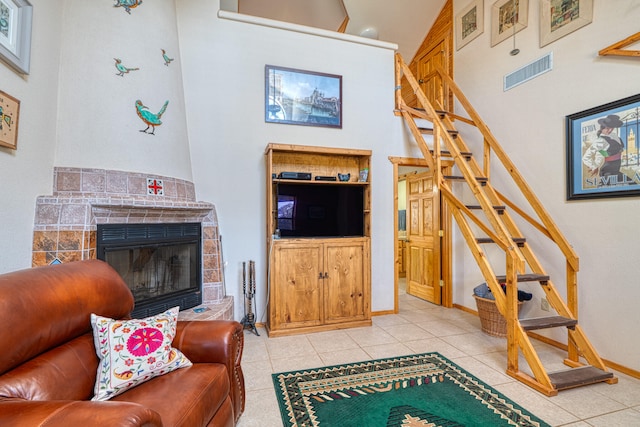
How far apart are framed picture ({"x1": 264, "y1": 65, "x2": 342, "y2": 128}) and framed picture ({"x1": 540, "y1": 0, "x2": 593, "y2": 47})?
2269 millimetres

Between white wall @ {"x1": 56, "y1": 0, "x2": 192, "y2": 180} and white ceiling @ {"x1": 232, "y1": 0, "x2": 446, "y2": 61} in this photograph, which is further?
white ceiling @ {"x1": 232, "y1": 0, "x2": 446, "y2": 61}

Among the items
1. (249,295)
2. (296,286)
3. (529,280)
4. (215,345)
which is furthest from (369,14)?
(215,345)

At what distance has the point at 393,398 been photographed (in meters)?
2.15

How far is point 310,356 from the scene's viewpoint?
2820mm

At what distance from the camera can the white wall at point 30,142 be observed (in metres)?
1.92

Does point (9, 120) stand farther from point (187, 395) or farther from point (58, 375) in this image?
point (187, 395)

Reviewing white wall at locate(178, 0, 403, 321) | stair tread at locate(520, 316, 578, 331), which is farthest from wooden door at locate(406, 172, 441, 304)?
stair tread at locate(520, 316, 578, 331)

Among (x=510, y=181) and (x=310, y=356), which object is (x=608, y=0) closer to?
(x=510, y=181)

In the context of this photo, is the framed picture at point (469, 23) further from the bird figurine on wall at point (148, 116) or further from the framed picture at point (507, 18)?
the bird figurine on wall at point (148, 116)

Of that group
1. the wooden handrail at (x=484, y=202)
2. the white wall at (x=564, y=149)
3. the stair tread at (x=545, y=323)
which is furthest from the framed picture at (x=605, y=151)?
the stair tread at (x=545, y=323)

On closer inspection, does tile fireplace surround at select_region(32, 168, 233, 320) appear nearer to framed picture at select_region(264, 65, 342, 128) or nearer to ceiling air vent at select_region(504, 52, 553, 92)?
framed picture at select_region(264, 65, 342, 128)

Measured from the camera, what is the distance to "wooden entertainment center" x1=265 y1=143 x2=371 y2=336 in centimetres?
337

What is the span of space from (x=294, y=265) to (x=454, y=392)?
188 cm

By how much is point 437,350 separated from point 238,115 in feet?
11.0
